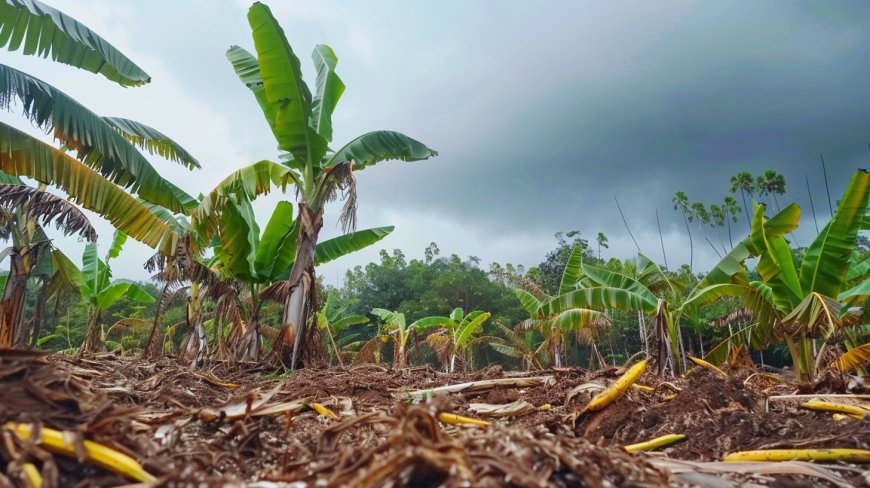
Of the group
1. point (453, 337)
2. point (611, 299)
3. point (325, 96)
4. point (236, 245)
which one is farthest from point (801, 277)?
point (453, 337)

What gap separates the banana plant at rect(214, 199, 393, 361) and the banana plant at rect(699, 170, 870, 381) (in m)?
6.28

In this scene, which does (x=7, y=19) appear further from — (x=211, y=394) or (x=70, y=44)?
(x=211, y=394)

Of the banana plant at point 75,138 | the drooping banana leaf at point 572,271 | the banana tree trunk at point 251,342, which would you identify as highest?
the banana plant at point 75,138

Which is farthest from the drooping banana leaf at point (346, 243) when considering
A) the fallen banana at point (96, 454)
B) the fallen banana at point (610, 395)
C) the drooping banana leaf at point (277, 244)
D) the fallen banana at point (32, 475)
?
the fallen banana at point (32, 475)

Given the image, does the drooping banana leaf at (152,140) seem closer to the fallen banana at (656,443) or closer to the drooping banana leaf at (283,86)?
the drooping banana leaf at (283,86)

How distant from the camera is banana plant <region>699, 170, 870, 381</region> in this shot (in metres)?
6.01

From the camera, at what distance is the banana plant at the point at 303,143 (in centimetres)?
656

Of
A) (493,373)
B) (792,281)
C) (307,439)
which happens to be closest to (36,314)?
(493,373)

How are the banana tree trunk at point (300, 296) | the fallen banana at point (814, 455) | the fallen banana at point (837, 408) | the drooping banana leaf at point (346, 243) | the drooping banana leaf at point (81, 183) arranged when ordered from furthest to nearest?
the drooping banana leaf at point (346, 243) → the banana tree trunk at point (300, 296) → the drooping banana leaf at point (81, 183) → the fallen banana at point (837, 408) → the fallen banana at point (814, 455)

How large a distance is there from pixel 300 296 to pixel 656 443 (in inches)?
215

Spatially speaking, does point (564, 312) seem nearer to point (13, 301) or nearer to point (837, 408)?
point (837, 408)

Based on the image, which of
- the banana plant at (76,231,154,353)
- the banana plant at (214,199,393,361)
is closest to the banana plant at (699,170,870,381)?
the banana plant at (214,199,393,361)

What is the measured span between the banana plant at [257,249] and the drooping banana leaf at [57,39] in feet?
7.43

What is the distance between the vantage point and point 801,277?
7086mm
